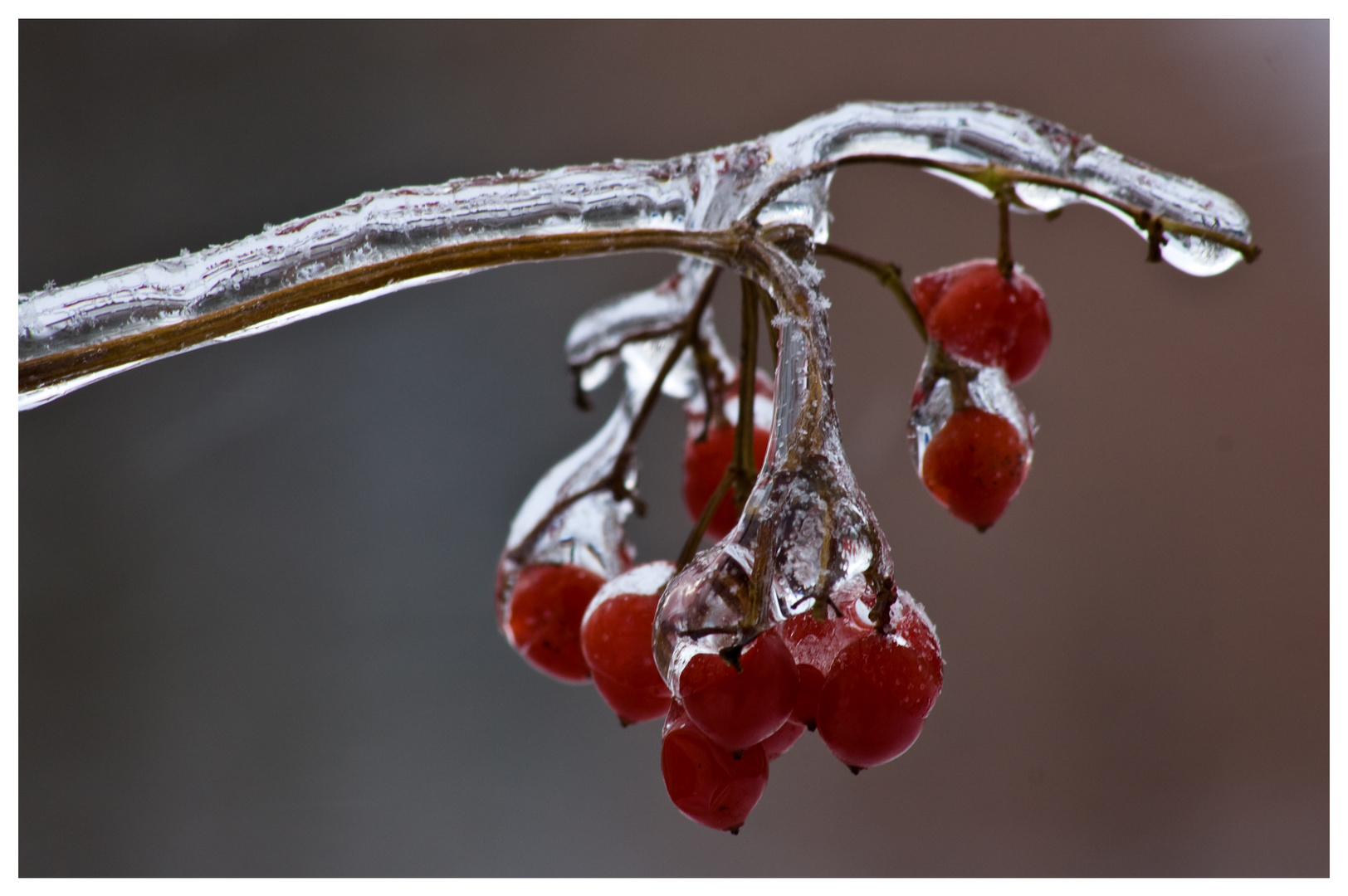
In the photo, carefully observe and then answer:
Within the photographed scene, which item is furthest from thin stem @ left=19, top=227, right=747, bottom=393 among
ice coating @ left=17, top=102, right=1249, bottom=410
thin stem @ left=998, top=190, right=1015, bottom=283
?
thin stem @ left=998, top=190, right=1015, bottom=283

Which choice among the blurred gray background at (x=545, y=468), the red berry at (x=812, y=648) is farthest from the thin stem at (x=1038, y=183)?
the blurred gray background at (x=545, y=468)

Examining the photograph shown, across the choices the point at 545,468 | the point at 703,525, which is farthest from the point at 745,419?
the point at 545,468

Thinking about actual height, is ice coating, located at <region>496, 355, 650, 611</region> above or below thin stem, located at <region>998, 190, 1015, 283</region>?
below

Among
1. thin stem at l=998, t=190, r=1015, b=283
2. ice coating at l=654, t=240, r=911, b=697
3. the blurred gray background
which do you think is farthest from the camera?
the blurred gray background

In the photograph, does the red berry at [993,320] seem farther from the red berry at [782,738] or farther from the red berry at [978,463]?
the red berry at [782,738]

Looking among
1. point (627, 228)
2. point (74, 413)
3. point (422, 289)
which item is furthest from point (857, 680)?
point (74, 413)

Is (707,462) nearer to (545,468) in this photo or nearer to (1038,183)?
(1038,183)

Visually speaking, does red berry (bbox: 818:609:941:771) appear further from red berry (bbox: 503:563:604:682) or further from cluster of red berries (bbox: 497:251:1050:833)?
red berry (bbox: 503:563:604:682)
